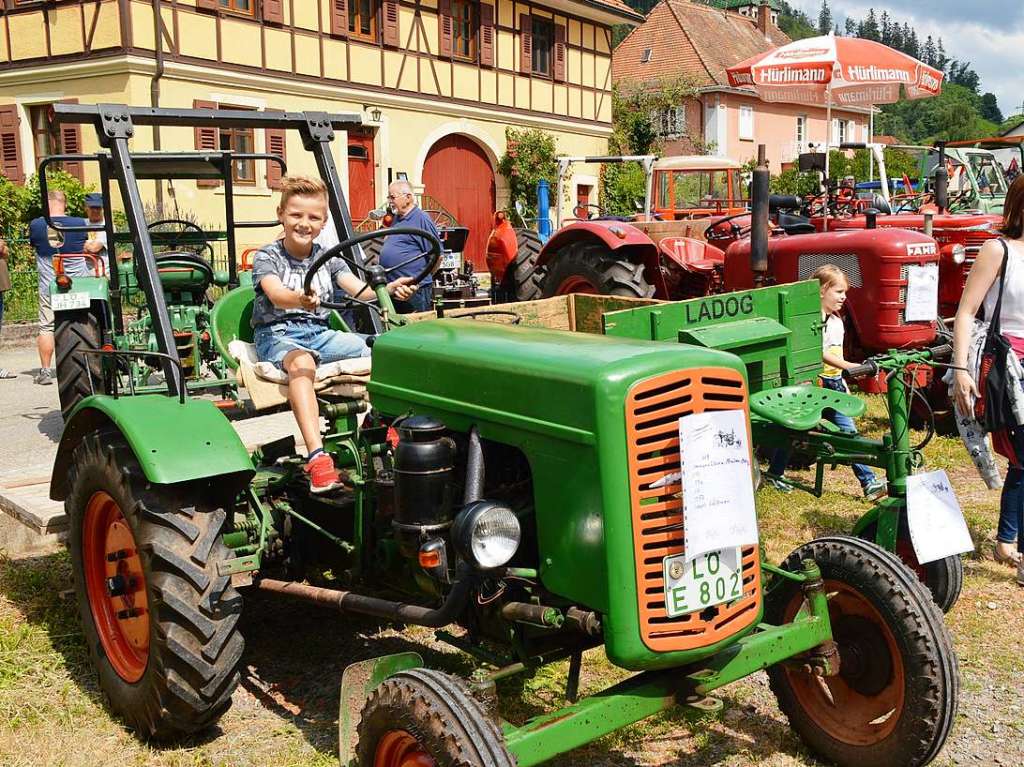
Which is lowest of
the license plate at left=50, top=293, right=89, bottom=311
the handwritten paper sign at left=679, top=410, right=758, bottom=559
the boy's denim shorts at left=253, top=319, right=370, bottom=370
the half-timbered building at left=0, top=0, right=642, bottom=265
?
the handwritten paper sign at left=679, top=410, right=758, bottom=559

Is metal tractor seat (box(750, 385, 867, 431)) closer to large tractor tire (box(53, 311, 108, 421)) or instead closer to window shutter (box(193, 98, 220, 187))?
large tractor tire (box(53, 311, 108, 421))

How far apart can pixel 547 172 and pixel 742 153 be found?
1685cm

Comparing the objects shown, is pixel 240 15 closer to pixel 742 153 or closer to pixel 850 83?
pixel 850 83

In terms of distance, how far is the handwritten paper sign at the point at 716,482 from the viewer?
2371 millimetres

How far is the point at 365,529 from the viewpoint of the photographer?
3.25 meters

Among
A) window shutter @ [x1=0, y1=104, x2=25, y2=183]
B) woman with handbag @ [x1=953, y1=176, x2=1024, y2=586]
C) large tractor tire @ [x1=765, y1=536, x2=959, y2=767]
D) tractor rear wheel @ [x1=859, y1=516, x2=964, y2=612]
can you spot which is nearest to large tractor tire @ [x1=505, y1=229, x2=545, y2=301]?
woman with handbag @ [x1=953, y1=176, x2=1024, y2=586]

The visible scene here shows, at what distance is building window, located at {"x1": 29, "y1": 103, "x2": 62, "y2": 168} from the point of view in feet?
52.1

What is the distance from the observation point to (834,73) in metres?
10.6

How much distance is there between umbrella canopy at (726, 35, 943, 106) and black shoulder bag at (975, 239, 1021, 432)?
6827 millimetres

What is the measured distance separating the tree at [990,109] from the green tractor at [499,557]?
12314cm

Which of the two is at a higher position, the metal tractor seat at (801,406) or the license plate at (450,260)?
the license plate at (450,260)

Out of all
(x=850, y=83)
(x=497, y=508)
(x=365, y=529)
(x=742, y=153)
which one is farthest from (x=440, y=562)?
(x=742, y=153)

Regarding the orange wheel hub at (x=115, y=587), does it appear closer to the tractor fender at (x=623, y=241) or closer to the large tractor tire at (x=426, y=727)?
the large tractor tire at (x=426, y=727)

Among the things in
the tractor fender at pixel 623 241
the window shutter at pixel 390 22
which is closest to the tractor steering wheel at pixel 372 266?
the tractor fender at pixel 623 241
